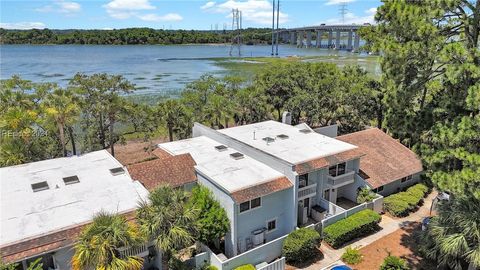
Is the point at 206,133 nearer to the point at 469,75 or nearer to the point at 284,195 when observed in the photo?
the point at 284,195

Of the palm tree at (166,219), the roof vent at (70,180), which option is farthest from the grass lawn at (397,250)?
the roof vent at (70,180)

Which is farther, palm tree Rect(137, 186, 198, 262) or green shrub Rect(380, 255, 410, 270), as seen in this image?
green shrub Rect(380, 255, 410, 270)

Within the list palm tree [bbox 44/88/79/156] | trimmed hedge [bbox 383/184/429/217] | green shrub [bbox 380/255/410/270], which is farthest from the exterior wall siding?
palm tree [bbox 44/88/79/156]

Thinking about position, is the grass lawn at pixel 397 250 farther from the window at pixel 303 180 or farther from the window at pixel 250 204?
the window at pixel 250 204

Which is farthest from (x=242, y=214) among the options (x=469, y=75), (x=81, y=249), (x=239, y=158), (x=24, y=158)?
(x=24, y=158)

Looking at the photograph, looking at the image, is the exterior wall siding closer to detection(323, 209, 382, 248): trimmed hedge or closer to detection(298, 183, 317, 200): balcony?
detection(298, 183, 317, 200): balcony

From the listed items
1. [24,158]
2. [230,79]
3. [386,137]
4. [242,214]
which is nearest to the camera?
[242,214]

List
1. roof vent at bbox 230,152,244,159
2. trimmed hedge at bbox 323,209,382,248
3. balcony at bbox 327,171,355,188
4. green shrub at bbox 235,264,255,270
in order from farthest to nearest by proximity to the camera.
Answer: balcony at bbox 327,171,355,188 < roof vent at bbox 230,152,244,159 < trimmed hedge at bbox 323,209,382,248 < green shrub at bbox 235,264,255,270
